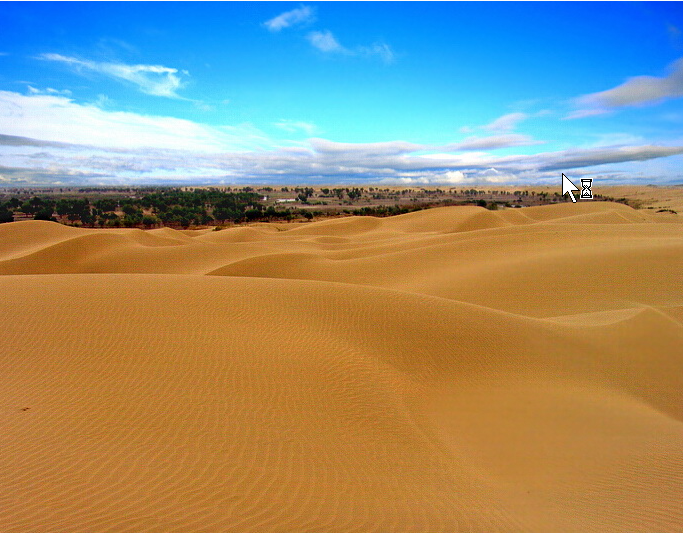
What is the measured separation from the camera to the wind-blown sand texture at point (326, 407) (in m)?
4.14

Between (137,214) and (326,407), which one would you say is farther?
(137,214)

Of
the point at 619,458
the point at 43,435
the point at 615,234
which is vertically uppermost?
the point at 615,234

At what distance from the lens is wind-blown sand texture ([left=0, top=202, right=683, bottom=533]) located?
414 cm

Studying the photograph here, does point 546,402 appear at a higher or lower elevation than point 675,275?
lower

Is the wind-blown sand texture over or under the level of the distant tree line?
under

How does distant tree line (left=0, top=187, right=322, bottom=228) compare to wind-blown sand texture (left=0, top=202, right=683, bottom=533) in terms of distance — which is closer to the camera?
wind-blown sand texture (left=0, top=202, right=683, bottom=533)

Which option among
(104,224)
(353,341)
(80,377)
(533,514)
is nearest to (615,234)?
(353,341)

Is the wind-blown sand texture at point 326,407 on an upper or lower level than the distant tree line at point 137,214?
lower

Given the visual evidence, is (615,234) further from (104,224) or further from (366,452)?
(104,224)

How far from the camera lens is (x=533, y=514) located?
4.54 meters

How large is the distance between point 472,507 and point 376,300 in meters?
6.84

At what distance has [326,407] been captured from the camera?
6.41 meters

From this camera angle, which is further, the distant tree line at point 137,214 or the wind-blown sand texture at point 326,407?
the distant tree line at point 137,214

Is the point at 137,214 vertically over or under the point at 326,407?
over
